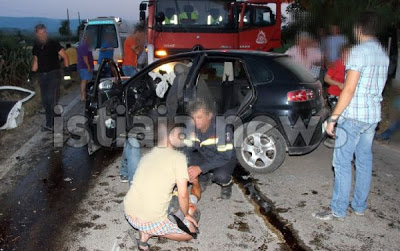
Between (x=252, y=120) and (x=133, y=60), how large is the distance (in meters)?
5.30

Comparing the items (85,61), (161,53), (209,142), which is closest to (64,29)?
(85,61)

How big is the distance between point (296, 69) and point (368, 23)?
1.76 metres

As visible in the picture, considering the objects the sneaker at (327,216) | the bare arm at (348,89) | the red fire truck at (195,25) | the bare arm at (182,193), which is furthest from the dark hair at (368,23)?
the red fire truck at (195,25)

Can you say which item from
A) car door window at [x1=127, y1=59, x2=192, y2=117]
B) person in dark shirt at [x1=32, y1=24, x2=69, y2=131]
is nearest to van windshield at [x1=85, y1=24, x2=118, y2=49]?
person in dark shirt at [x1=32, y1=24, x2=69, y2=131]

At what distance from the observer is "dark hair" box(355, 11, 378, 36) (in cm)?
348

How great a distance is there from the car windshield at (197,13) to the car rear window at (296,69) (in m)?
4.46

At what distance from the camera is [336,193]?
3916 mm

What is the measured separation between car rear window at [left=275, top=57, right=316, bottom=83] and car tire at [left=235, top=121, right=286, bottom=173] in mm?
714

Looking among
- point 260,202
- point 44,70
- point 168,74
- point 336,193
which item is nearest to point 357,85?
point 336,193

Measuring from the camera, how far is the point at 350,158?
3.74m

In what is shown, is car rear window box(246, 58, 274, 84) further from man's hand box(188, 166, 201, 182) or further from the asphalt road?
man's hand box(188, 166, 201, 182)

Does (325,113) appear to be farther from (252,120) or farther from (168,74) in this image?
(168,74)

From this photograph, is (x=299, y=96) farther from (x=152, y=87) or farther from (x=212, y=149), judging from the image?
(x=152, y=87)

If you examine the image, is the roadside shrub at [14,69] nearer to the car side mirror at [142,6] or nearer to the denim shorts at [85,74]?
the denim shorts at [85,74]
